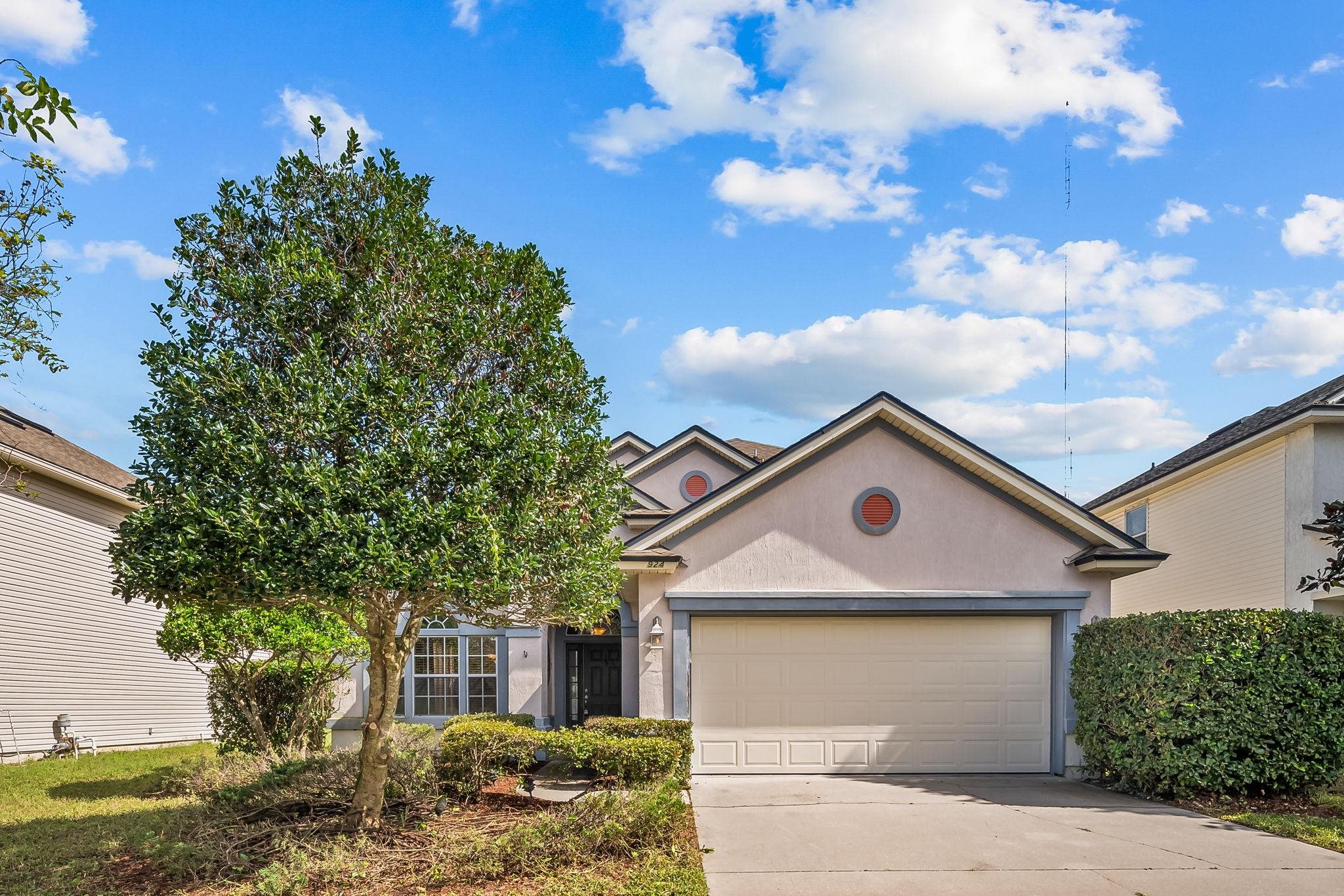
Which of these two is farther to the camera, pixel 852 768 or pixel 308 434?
pixel 852 768

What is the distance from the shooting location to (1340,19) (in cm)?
1295

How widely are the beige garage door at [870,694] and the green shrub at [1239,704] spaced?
1.98 meters

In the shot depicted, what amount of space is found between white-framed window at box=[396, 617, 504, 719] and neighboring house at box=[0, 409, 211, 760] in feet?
16.9

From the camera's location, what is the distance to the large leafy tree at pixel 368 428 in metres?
7.20

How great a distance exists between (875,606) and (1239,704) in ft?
15.1

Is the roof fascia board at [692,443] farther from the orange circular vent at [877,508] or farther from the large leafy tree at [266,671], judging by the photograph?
the large leafy tree at [266,671]

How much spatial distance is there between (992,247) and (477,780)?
460 inches

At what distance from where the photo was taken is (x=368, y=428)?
7.67 meters

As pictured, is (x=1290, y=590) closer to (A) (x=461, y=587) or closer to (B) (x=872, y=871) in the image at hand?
(B) (x=872, y=871)

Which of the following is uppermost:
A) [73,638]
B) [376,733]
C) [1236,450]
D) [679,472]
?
[1236,450]

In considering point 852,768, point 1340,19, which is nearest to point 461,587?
point 852,768

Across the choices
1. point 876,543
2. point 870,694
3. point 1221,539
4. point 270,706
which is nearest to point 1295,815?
point 870,694

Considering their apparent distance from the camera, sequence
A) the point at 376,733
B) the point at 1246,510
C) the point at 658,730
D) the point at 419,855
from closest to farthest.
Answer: the point at 419,855 < the point at 376,733 < the point at 658,730 < the point at 1246,510

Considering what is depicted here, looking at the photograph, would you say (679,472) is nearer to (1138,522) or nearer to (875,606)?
(875,606)
